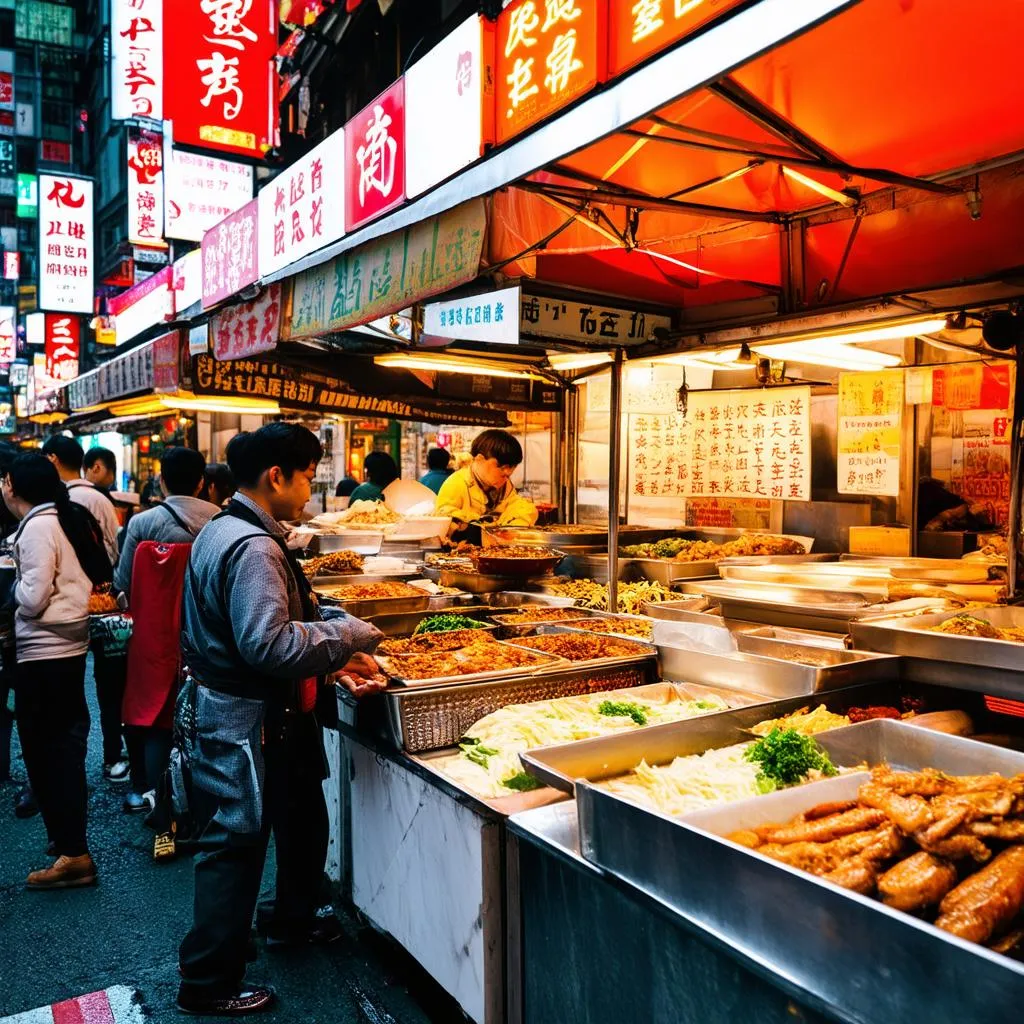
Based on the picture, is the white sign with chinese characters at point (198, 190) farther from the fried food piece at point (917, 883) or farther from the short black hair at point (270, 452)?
the fried food piece at point (917, 883)

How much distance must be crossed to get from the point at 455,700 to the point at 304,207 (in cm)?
494

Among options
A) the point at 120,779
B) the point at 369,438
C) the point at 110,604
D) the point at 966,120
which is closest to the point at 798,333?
the point at 966,120

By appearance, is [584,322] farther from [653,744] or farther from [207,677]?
[207,677]

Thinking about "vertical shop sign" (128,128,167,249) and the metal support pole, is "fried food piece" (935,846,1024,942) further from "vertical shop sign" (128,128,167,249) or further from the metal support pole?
"vertical shop sign" (128,128,167,249)

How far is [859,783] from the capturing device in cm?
251

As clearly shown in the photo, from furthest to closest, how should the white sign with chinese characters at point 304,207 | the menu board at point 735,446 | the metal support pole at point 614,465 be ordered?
the menu board at point 735,446, the white sign with chinese characters at point 304,207, the metal support pole at point 614,465

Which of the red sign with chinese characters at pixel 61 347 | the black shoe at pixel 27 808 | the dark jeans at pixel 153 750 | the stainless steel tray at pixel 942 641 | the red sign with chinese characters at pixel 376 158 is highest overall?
the red sign with chinese characters at pixel 61 347

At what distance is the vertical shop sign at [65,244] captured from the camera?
21.5 meters

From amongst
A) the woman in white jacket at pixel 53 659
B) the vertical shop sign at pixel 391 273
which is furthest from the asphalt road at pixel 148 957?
the vertical shop sign at pixel 391 273

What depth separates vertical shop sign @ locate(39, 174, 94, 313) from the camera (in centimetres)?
2148

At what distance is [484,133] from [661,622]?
107 inches

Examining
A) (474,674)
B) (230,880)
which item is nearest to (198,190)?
(474,674)

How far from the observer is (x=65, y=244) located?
72.1ft

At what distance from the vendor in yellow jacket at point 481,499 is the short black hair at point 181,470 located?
3.14 meters
